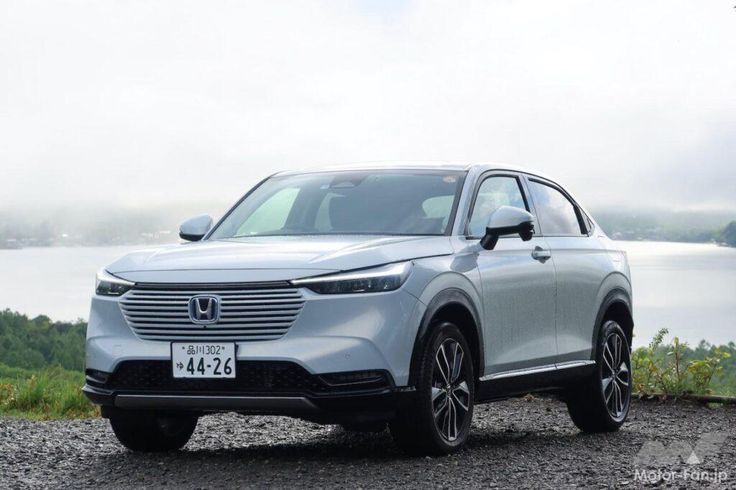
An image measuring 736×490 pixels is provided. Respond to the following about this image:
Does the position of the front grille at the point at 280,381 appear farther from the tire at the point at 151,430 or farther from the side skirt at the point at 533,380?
the side skirt at the point at 533,380

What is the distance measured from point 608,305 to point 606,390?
679 millimetres

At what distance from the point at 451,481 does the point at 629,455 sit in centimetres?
216

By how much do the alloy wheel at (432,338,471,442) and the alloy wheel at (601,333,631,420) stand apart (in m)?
2.52

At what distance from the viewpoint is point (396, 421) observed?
23.6 ft

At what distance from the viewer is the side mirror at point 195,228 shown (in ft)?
28.5

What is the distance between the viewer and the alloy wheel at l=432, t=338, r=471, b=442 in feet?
24.5

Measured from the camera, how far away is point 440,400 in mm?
7504

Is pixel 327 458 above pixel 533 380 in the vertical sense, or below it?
below

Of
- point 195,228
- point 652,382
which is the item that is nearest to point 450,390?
point 195,228

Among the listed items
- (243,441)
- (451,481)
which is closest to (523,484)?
(451,481)

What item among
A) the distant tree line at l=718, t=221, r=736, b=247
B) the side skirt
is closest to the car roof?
the side skirt

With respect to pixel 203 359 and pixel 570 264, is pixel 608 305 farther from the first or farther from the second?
pixel 203 359

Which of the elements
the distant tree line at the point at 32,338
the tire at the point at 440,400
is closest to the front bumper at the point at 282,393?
the tire at the point at 440,400

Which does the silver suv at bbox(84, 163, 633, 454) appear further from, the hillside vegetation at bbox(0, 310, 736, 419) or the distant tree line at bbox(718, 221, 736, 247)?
the distant tree line at bbox(718, 221, 736, 247)
